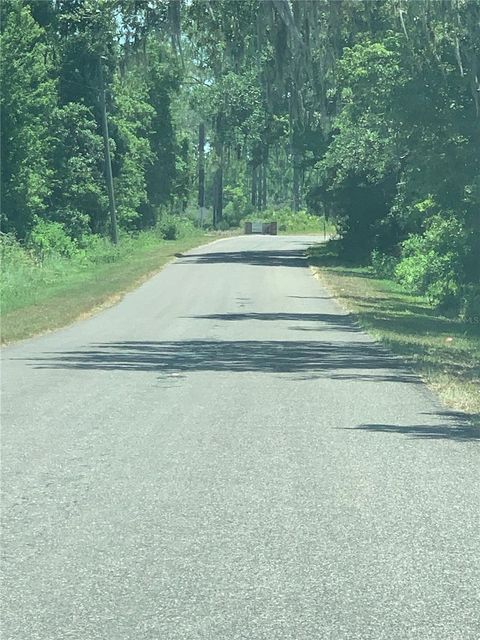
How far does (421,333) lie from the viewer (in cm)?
2470

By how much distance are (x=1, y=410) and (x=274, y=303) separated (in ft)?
67.7

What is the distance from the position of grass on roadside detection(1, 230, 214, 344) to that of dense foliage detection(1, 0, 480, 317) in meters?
2.70

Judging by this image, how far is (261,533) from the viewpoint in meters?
7.76

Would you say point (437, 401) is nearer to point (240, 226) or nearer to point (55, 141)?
point (55, 141)

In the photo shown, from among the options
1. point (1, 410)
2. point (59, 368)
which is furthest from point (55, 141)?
point (1, 410)

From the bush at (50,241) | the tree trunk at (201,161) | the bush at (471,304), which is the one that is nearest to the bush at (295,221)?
the tree trunk at (201,161)

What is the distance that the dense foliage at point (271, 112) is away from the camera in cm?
2209

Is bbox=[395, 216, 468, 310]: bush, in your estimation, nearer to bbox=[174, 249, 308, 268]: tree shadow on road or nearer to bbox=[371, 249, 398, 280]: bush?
bbox=[371, 249, 398, 280]: bush

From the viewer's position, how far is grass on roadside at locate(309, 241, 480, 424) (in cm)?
1562

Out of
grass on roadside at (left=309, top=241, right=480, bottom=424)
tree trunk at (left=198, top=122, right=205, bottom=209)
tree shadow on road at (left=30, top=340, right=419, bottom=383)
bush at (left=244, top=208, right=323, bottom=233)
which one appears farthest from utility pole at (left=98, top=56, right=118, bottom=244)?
bush at (left=244, top=208, right=323, bottom=233)

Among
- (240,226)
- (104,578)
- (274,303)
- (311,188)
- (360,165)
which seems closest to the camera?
(104,578)

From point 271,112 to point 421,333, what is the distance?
6586mm

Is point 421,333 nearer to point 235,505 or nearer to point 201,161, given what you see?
point 235,505

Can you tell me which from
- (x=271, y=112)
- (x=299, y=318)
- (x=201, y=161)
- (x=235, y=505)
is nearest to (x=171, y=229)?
(x=201, y=161)
